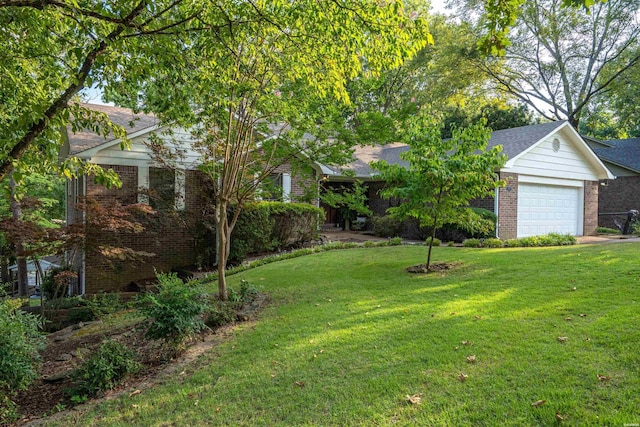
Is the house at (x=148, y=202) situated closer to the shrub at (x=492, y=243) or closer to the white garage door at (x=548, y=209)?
the shrub at (x=492, y=243)

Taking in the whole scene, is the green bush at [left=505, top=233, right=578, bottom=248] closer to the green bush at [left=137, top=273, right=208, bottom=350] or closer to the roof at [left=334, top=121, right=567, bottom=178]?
the roof at [left=334, top=121, right=567, bottom=178]

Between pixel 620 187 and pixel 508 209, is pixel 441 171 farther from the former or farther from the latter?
pixel 620 187

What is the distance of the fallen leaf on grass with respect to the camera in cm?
333

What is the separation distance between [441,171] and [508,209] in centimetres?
831

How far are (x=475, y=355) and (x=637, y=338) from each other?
163 centimetres

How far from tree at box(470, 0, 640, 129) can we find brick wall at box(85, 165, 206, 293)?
16.9 meters

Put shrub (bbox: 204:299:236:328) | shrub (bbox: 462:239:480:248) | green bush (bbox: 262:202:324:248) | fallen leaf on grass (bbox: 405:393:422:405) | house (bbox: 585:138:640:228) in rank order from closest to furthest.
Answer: fallen leaf on grass (bbox: 405:393:422:405) < shrub (bbox: 204:299:236:328) < shrub (bbox: 462:239:480:248) < green bush (bbox: 262:202:324:248) < house (bbox: 585:138:640:228)

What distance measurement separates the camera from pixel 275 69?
627cm

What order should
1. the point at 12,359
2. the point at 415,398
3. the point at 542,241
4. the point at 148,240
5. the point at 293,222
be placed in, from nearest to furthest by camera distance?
the point at 415,398 < the point at 12,359 < the point at 148,240 < the point at 542,241 < the point at 293,222

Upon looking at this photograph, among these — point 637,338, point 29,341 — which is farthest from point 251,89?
point 637,338

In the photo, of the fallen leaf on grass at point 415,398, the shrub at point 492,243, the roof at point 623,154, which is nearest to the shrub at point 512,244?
the shrub at point 492,243

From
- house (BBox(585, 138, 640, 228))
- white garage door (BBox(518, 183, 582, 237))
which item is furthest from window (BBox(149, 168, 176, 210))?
house (BBox(585, 138, 640, 228))

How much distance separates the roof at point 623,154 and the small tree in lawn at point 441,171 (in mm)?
18149

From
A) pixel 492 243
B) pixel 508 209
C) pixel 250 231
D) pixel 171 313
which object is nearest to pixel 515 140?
pixel 508 209
